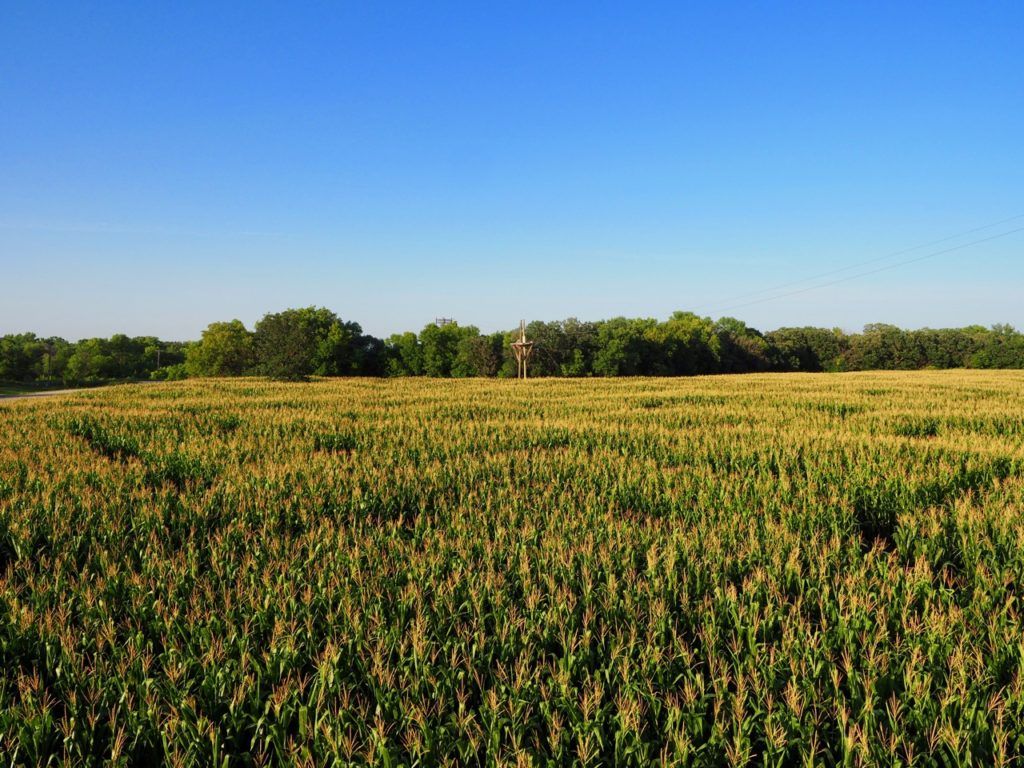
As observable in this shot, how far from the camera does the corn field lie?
2693 mm

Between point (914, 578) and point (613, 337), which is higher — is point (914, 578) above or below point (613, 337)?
below

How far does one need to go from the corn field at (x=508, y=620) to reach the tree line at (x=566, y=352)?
71.0 meters

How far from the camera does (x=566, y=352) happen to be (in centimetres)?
9300

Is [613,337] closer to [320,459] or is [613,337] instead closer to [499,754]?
[320,459]

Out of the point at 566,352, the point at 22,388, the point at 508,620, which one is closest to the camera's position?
the point at 508,620

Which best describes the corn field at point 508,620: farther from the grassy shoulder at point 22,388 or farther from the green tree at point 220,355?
the green tree at point 220,355

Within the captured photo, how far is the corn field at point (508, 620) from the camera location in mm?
2693

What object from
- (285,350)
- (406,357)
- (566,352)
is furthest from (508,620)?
(406,357)

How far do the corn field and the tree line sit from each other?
7098 cm

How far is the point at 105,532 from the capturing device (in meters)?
5.67

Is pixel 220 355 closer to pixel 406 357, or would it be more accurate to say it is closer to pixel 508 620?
pixel 406 357

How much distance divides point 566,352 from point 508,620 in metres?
90.1

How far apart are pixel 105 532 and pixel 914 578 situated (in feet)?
24.9

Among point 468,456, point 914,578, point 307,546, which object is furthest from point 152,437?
point 914,578
